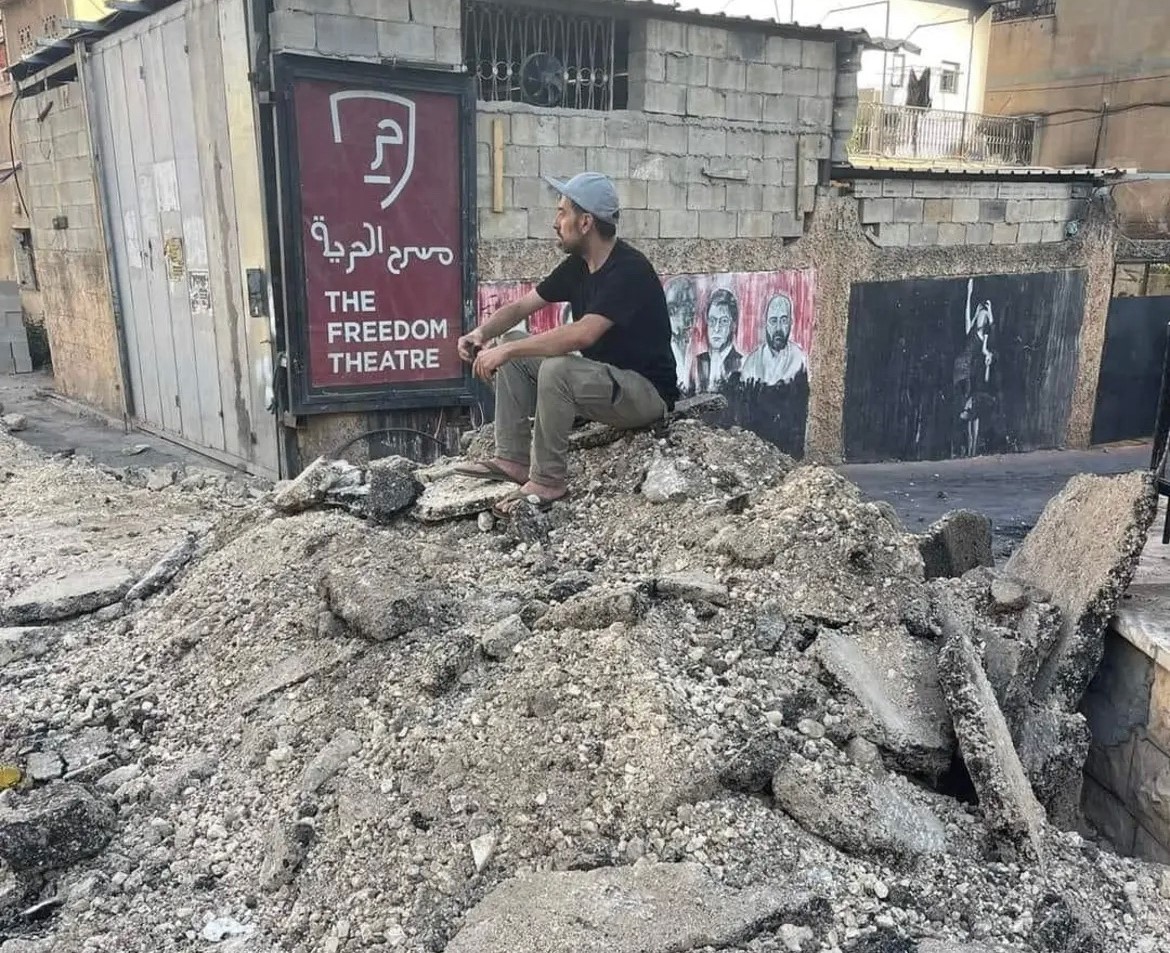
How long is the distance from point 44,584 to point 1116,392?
1163 centimetres

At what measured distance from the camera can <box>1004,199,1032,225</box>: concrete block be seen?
415 inches

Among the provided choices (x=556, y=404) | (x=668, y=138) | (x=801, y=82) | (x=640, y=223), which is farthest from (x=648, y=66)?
(x=556, y=404)

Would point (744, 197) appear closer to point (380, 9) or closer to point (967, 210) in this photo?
point (967, 210)

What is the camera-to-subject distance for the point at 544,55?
7.50m

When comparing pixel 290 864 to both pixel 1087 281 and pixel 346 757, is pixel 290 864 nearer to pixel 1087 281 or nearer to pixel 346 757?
pixel 346 757

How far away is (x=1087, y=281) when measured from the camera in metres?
11.3

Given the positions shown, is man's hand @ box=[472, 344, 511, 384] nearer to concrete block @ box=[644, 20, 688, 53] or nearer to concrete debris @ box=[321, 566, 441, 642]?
concrete debris @ box=[321, 566, 441, 642]

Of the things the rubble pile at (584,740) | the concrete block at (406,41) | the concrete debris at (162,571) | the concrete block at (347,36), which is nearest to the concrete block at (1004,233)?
the concrete block at (406,41)

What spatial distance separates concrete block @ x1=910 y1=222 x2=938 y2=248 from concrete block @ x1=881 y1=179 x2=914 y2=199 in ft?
1.15

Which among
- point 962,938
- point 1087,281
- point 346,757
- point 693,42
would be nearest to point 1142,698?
point 962,938

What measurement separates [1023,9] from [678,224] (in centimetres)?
1939

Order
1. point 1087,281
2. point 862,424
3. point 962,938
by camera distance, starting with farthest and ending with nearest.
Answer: point 1087,281, point 862,424, point 962,938

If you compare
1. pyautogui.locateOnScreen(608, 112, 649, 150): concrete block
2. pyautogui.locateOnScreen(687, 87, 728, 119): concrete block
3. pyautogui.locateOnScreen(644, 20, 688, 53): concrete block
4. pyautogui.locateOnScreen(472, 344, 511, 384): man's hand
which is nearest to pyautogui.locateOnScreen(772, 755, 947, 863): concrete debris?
pyautogui.locateOnScreen(472, 344, 511, 384): man's hand

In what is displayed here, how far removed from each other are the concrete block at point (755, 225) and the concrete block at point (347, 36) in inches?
144
